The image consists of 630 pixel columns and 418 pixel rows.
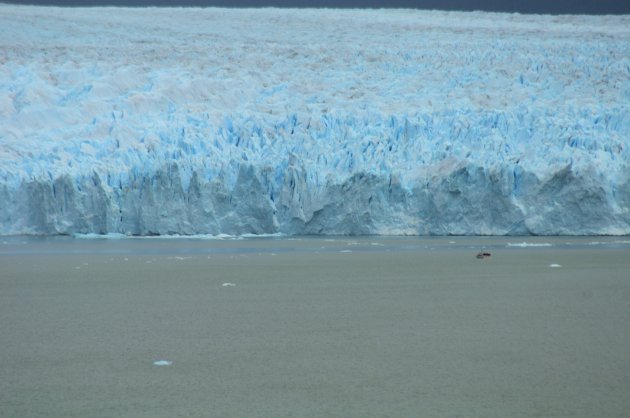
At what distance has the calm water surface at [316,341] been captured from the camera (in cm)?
326

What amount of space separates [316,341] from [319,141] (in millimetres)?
12383

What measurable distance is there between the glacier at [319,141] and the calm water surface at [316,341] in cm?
622

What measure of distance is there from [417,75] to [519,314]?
1513 centimetres

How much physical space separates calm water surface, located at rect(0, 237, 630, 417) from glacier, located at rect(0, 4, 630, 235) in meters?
6.22

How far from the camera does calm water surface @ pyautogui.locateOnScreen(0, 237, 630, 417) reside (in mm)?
3260

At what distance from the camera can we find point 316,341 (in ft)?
14.8

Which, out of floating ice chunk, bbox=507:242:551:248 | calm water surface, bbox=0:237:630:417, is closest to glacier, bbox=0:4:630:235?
floating ice chunk, bbox=507:242:551:248

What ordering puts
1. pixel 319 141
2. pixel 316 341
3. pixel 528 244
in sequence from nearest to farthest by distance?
pixel 316 341 < pixel 528 244 < pixel 319 141

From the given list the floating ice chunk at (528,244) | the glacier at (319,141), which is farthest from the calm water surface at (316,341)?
the glacier at (319,141)

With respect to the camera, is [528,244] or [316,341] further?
[528,244]

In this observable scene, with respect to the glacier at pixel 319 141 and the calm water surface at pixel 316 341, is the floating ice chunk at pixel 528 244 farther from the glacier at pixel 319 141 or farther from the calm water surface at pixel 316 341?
the calm water surface at pixel 316 341

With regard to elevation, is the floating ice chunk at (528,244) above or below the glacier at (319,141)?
below

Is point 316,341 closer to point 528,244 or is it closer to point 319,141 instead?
point 528,244

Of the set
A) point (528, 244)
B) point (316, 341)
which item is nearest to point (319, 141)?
point (528, 244)
